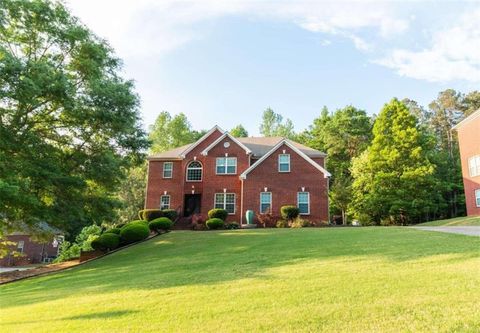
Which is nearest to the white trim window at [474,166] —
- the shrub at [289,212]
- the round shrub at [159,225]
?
the shrub at [289,212]

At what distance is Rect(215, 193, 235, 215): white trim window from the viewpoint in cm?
2894

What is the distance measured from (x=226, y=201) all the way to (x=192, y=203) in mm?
3379

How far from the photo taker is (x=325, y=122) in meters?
51.1

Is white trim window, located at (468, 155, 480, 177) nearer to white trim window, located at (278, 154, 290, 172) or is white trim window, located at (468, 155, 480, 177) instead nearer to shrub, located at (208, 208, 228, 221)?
white trim window, located at (278, 154, 290, 172)

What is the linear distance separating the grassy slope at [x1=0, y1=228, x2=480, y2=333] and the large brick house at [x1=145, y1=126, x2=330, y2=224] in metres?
13.8

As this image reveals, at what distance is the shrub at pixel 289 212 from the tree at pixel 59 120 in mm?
10656

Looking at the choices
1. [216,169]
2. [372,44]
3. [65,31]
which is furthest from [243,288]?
[216,169]

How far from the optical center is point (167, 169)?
32.2 m

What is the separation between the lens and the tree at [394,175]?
32.8m

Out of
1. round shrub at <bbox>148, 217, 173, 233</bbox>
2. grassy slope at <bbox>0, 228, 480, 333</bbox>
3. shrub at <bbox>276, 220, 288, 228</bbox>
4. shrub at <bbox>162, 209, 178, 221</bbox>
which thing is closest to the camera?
grassy slope at <bbox>0, 228, 480, 333</bbox>

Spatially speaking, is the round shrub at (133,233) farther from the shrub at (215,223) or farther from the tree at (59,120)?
the shrub at (215,223)

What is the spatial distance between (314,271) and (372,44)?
8834 mm

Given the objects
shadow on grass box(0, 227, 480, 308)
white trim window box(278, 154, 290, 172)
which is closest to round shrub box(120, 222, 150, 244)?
shadow on grass box(0, 227, 480, 308)

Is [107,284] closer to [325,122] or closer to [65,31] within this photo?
[65,31]
